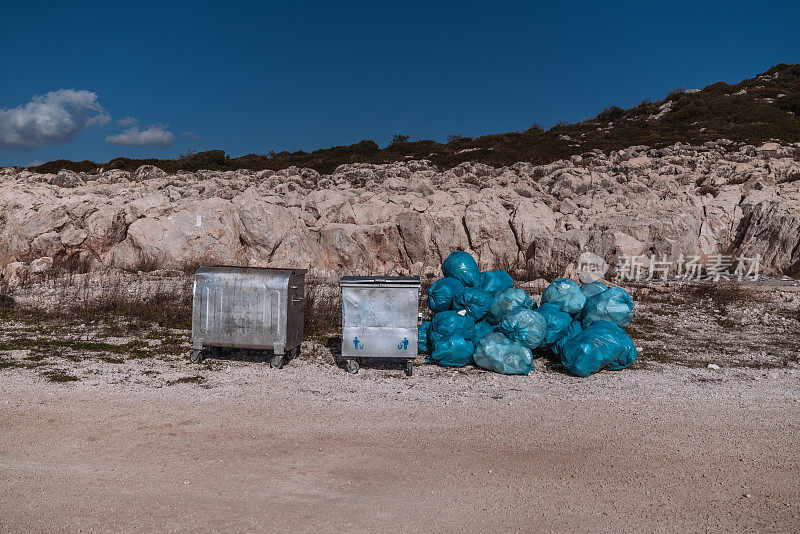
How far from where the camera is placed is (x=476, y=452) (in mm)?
4859

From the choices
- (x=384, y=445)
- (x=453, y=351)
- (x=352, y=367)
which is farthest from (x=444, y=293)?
(x=384, y=445)

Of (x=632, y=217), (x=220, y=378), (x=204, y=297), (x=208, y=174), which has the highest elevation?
(x=208, y=174)

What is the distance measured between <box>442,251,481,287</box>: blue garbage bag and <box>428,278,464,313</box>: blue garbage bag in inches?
6.0

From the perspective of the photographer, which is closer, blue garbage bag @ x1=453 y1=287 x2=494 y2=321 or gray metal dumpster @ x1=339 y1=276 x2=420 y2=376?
gray metal dumpster @ x1=339 y1=276 x2=420 y2=376

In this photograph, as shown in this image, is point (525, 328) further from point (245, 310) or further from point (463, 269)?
point (245, 310)

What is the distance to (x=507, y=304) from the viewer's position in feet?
27.1

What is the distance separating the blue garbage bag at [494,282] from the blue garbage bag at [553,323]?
0.71 meters

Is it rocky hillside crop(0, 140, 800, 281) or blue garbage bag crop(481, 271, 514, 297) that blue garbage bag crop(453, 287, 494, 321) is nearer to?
blue garbage bag crop(481, 271, 514, 297)

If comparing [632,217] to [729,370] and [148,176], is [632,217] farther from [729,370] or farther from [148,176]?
[148,176]

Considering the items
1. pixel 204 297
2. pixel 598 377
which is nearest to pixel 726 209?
pixel 598 377

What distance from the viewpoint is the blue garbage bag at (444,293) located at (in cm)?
844

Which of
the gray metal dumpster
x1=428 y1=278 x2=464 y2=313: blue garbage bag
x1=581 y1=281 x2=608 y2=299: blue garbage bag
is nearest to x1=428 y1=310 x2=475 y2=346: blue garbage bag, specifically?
x1=428 y1=278 x2=464 y2=313: blue garbage bag

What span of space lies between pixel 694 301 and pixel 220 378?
1101 centimetres

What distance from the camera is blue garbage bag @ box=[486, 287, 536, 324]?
8.22 meters
